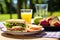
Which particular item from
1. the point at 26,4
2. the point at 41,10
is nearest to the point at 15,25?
the point at 41,10

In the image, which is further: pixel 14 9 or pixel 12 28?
pixel 14 9

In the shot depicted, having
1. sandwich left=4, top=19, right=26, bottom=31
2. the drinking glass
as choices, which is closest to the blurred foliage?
the drinking glass

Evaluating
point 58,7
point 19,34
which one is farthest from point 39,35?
point 58,7

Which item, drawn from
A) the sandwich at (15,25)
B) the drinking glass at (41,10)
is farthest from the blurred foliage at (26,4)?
the sandwich at (15,25)

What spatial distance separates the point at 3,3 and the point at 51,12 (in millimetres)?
1005

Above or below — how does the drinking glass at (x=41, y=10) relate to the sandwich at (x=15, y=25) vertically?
above

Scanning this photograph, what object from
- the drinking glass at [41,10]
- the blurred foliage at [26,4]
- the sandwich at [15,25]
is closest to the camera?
the sandwich at [15,25]

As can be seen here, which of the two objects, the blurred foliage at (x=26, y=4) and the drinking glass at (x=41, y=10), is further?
the blurred foliage at (x=26, y=4)

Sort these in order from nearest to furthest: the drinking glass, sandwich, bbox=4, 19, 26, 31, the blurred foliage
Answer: sandwich, bbox=4, 19, 26, 31 < the drinking glass < the blurred foliage

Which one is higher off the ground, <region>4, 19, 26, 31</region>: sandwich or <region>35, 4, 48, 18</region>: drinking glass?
<region>35, 4, 48, 18</region>: drinking glass

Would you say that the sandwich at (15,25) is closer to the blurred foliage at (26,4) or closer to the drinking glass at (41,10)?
the drinking glass at (41,10)

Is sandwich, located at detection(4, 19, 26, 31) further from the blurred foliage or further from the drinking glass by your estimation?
the blurred foliage

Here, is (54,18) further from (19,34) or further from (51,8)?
(51,8)

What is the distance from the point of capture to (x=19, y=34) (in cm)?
98
